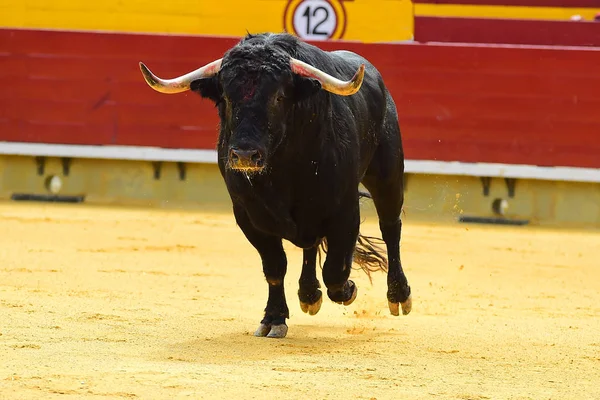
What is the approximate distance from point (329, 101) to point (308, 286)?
2.25ft

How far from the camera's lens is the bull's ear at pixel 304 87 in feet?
13.1

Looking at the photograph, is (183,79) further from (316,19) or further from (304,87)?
(316,19)

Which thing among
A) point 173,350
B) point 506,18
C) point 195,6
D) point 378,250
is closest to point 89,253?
point 378,250

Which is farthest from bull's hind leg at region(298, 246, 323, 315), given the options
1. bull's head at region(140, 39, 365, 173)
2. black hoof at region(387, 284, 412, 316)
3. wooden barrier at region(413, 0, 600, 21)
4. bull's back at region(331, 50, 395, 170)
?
wooden barrier at region(413, 0, 600, 21)

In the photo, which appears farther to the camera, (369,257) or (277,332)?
(369,257)

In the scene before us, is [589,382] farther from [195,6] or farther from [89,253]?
[195,6]

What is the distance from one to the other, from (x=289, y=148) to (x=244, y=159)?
42 cm

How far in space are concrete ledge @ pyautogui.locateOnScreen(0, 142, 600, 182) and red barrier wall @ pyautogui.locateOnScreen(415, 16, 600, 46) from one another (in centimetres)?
239

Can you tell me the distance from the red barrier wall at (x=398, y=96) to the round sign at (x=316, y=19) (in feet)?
4.98

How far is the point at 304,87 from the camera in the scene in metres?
4.00

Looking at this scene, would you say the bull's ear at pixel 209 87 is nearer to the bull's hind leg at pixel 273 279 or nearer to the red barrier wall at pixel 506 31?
the bull's hind leg at pixel 273 279

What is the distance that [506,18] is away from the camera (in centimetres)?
1262

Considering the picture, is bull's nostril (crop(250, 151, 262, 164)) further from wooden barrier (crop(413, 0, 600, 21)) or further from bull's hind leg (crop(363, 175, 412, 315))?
wooden barrier (crop(413, 0, 600, 21))

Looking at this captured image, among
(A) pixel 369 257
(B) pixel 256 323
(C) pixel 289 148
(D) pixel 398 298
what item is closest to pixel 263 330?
(B) pixel 256 323
